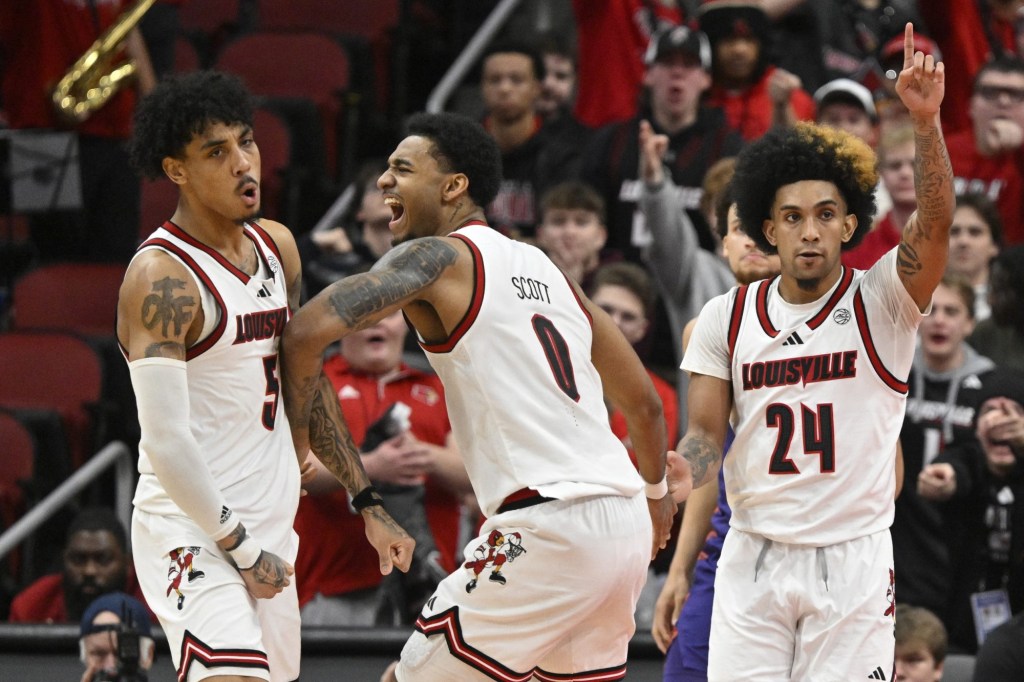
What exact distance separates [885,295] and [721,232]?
1.02 metres

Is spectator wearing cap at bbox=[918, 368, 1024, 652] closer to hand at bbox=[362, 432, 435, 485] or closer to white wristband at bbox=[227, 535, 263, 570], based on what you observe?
hand at bbox=[362, 432, 435, 485]

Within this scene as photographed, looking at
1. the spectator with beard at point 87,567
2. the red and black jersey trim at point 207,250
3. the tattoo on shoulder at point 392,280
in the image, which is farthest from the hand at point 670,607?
the spectator with beard at point 87,567

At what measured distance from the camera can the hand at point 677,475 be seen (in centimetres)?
448

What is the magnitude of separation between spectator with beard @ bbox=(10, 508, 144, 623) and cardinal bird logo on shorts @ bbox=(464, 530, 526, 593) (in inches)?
111

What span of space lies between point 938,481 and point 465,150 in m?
2.37

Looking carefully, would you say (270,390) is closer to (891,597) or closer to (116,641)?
(116,641)

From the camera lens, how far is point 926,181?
14.5ft

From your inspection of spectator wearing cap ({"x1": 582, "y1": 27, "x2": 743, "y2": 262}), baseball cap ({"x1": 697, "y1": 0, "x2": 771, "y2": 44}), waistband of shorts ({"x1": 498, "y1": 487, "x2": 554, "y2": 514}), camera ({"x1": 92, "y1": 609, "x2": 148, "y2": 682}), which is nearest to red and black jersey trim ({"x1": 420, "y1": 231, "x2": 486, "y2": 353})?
waistband of shorts ({"x1": 498, "y1": 487, "x2": 554, "y2": 514})

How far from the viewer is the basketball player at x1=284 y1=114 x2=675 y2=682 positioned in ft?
14.1

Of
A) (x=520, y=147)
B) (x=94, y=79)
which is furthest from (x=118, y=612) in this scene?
(x=94, y=79)

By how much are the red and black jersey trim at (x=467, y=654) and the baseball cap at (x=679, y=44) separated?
436 cm

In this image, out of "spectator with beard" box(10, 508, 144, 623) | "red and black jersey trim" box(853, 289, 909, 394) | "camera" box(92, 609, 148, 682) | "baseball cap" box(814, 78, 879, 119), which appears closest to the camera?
"red and black jersey trim" box(853, 289, 909, 394)

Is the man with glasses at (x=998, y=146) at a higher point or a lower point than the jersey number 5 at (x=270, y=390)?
higher

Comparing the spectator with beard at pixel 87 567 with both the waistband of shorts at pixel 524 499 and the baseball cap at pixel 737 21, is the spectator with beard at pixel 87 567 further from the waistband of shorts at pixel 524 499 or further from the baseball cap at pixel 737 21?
the baseball cap at pixel 737 21
